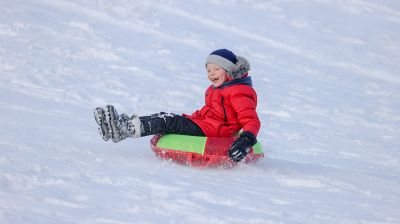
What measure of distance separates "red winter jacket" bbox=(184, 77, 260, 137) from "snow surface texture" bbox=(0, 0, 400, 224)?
35cm

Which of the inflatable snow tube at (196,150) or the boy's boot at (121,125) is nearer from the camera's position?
the boy's boot at (121,125)

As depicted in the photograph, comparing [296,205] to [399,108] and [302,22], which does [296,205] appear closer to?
[399,108]

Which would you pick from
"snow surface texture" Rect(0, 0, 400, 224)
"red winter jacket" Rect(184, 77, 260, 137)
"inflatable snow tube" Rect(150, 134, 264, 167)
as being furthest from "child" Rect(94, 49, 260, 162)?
"snow surface texture" Rect(0, 0, 400, 224)

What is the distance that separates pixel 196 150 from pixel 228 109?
43 centimetres

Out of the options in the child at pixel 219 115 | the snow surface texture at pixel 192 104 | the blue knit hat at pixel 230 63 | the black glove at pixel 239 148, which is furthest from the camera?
the blue knit hat at pixel 230 63

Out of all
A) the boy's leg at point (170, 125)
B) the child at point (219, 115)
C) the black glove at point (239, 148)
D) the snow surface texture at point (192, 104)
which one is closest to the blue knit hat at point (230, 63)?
the child at point (219, 115)

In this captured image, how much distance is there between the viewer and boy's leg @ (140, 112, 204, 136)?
4.82 meters

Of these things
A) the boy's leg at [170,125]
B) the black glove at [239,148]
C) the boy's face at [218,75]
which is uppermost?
the boy's face at [218,75]

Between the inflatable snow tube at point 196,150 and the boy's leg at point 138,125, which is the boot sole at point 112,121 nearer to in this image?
the boy's leg at point 138,125

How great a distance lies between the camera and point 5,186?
123 inches

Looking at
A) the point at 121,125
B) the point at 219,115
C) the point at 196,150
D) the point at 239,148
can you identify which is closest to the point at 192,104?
the point at 219,115

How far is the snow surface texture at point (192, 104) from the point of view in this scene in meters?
3.42

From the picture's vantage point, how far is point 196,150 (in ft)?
15.5

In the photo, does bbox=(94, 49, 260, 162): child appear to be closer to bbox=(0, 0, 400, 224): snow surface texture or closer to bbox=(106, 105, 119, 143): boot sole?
bbox=(106, 105, 119, 143): boot sole
